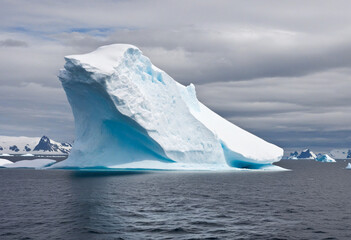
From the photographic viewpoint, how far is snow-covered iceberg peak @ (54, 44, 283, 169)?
3397 centimetres

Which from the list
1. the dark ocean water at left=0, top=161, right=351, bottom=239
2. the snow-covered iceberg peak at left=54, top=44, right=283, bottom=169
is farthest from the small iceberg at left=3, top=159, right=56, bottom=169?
the dark ocean water at left=0, top=161, right=351, bottom=239

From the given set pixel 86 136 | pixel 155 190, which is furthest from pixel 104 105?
pixel 155 190

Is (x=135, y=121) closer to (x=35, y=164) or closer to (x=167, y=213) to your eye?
(x=35, y=164)

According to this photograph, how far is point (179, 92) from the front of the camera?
40438mm

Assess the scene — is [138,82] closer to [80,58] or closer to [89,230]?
[80,58]

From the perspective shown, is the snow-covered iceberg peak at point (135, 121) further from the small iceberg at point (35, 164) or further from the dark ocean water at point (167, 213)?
the dark ocean water at point (167, 213)

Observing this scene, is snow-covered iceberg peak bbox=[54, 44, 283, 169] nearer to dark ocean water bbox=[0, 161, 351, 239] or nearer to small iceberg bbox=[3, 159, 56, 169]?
small iceberg bbox=[3, 159, 56, 169]

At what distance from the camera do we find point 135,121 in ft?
113

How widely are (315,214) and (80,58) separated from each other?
23326 mm

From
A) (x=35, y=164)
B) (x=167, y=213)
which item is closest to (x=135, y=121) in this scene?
(x=35, y=164)

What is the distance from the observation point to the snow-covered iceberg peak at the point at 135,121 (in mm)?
33969

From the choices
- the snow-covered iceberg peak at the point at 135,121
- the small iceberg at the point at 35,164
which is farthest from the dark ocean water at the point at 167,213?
the small iceberg at the point at 35,164

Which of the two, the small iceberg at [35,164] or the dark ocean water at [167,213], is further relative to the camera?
the small iceberg at [35,164]

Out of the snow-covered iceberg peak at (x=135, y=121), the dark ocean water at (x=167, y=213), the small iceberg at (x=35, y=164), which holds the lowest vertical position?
the dark ocean water at (x=167, y=213)
